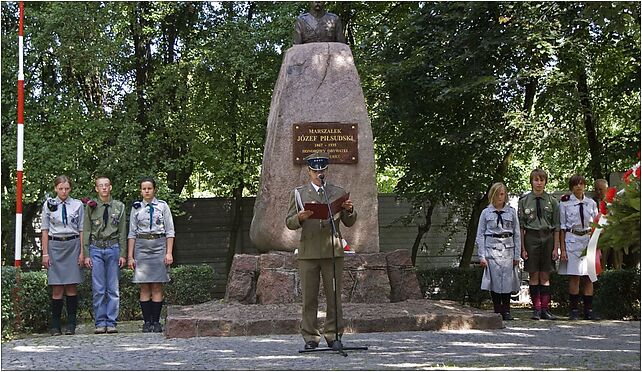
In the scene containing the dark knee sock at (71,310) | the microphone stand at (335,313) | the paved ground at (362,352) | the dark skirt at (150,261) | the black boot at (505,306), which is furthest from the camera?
the black boot at (505,306)

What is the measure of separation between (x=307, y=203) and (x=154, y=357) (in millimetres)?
1765

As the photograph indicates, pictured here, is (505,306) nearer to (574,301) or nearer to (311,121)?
(574,301)

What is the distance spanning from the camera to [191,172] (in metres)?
20.1

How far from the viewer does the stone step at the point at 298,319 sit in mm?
9953

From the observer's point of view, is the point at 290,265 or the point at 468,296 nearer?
the point at 290,265

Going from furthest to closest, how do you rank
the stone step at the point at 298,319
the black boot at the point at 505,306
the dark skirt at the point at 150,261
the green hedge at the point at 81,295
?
the black boot at the point at 505,306
the dark skirt at the point at 150,261
the green hedge at the point at 81,295
the stone step at the point at 298,319

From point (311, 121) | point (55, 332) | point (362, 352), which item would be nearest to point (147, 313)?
point (55, 332)

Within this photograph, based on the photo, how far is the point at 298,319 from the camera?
10.0m

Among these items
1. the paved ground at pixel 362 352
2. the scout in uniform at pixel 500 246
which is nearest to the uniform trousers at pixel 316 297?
the paved ground at pixel 362 352

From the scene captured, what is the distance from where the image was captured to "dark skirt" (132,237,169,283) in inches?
431

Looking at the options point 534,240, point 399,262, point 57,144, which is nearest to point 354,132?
point 399,262

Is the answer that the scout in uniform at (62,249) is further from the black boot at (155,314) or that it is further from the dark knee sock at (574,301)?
the dark knee sock at (574,301)

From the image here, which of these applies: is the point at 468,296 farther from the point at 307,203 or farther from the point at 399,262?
the point at 307,203

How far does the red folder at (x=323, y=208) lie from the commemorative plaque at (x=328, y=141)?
3.12 metres
